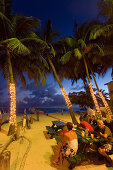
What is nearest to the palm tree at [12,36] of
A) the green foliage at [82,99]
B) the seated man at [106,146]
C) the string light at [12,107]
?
the string light at [12,107]

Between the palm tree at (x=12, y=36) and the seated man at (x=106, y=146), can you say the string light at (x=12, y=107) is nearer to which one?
the palm tree at (x=12, y=36)

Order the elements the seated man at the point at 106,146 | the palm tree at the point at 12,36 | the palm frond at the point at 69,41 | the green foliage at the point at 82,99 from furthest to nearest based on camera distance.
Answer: the green foliage at the point at 82,99 < the palm frond at the point at 69,41 < the palm tree at the point at 12,36 < the seated man at the point at 106,146

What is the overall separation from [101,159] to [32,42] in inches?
340

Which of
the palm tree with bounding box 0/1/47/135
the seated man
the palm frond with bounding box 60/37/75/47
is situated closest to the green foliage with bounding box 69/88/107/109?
the palm frond with bounding box 60/37/75/47

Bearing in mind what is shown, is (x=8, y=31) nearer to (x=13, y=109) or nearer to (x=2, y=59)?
(x=2, y=59)

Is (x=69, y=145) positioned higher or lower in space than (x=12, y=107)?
lower

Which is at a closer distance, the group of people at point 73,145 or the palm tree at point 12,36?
the group of people at point 73,145

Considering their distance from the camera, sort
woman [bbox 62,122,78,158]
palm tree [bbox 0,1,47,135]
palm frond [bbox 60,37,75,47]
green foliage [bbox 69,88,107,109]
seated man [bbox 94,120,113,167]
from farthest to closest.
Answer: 1. green foliage [bbox 69,88,107,109]
2. palm frond [bbox 60,37,75,47]
3. palm tree [bbox 0,1,47,135]
4. seated man [bbox 94,120,113,167]
5. woman [bbox 62,122,78,158]

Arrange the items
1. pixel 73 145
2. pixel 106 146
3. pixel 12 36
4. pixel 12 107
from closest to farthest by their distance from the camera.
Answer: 1. pixel 73 145
2. pixel 106 146
3. pixel 12 107
4. pixel 12 36

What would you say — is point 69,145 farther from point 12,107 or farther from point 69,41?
point 69,41

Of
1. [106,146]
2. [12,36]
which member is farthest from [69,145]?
[12,36]

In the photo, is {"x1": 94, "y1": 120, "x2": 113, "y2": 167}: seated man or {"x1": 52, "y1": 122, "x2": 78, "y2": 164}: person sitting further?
{"x1": 94, "y1": 120, "x2": 113, "y2": 167}: seated man

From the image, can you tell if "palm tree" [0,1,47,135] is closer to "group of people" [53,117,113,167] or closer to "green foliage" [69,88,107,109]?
"group of people" [53,117,113,167]

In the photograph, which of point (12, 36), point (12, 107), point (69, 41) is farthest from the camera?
point (69, 41)
